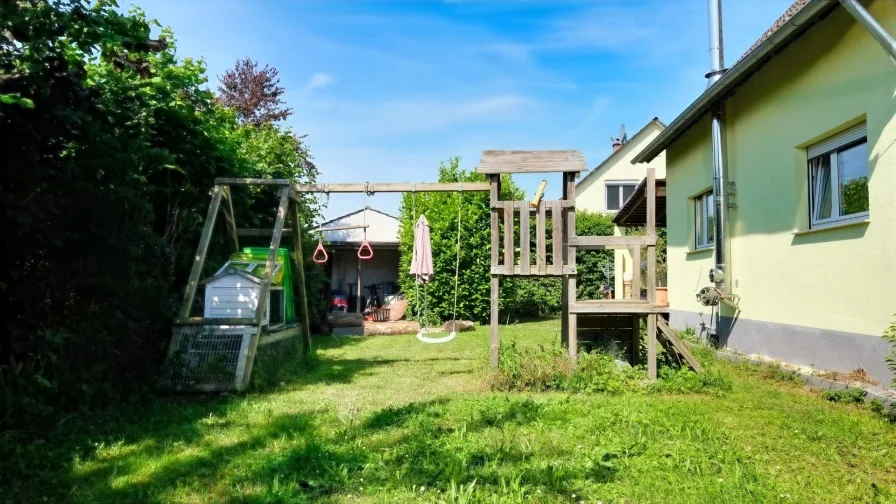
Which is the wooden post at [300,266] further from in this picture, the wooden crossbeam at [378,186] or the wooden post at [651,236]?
the wooden post at [651,236]

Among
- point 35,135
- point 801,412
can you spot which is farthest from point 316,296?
point 801,412

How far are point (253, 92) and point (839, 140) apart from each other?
25.5 m

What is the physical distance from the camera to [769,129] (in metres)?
7.63

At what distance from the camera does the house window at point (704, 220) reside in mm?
10031

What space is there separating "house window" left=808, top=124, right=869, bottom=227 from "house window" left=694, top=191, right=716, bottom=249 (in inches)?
121

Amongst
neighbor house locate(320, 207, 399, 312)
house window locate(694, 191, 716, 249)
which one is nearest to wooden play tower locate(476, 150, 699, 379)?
house window locate(694, 191, 716, 249)

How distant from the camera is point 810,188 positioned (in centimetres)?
684

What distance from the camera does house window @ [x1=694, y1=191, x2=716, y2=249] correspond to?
1003 centimetres

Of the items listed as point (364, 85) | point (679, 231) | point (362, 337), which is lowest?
point (362, 337)

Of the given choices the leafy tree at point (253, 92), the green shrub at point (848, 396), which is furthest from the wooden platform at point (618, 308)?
the leafy tree at point (253, 92)

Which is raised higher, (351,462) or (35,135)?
(35,135)

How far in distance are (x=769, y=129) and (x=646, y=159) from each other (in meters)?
4.35

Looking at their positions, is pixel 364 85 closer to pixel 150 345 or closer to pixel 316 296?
pixel 316 296

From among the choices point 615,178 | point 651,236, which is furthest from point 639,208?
point 651,236
